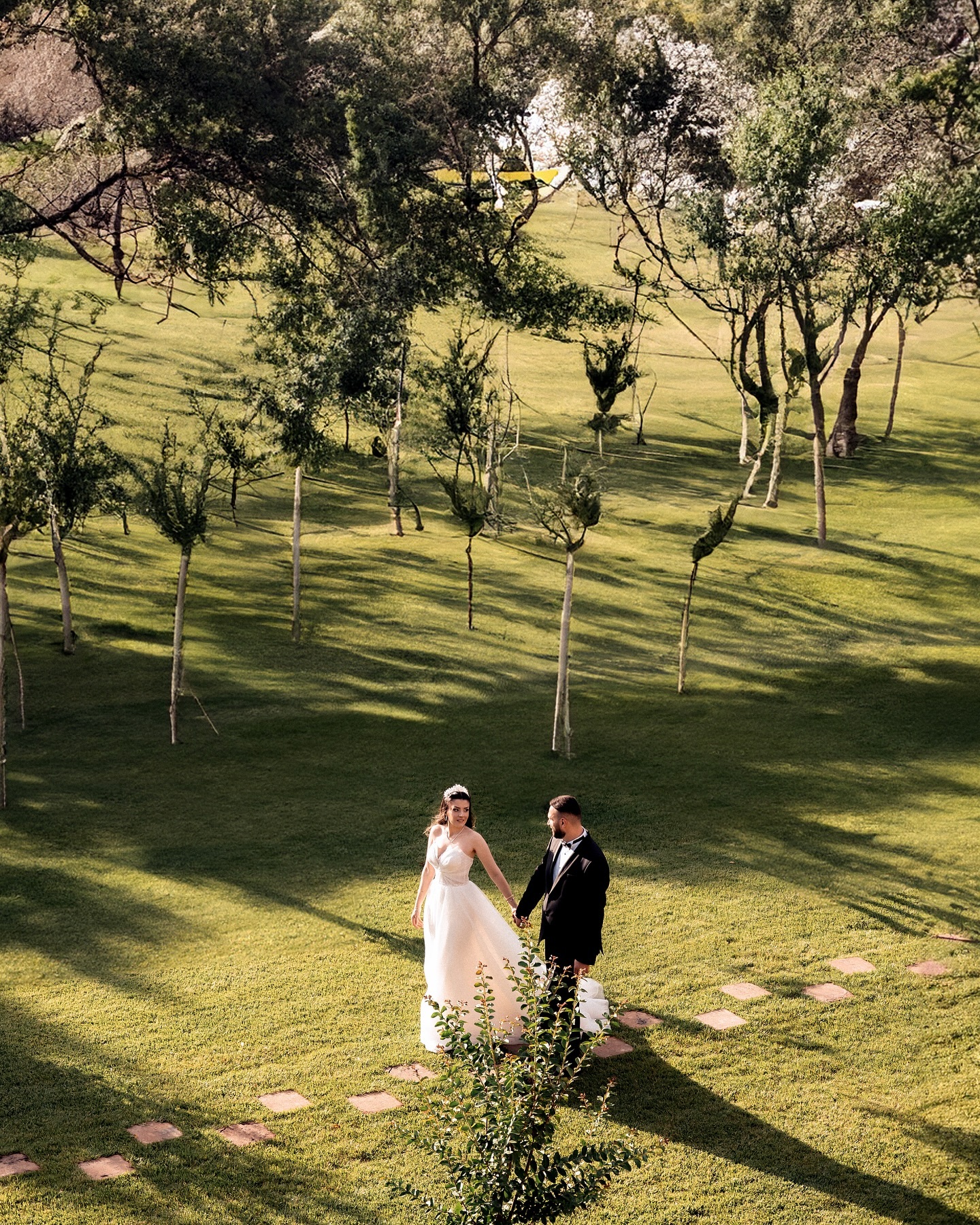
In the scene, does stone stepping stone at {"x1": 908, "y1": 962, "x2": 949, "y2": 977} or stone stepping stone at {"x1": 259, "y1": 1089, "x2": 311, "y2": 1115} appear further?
stone stepping stone at {"x1": 908, "y1": 962, "x2": 949, "y2": 977}

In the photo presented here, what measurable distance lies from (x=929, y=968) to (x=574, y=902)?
4200 millimetres

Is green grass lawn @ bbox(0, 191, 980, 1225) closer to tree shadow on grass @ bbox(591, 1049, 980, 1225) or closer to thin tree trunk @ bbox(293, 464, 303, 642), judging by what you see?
tree shadow on grass @ bbox(591, 1049, 980, 1225)

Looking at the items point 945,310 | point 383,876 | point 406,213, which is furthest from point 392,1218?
point 945,310

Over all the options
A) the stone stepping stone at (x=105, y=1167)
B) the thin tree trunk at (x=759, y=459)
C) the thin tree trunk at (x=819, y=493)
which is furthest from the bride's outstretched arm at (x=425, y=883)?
the thin tree trunk at (x=759, y=459)

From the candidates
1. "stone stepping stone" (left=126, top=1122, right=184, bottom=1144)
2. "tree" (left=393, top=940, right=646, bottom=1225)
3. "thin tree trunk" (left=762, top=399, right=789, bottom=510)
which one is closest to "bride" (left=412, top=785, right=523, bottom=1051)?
"stone stepping stone" (left=126, top=1122, right=184, bottom=1144)

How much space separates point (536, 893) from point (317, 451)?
14.9 m

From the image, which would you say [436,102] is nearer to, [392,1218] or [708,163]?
[708,163]

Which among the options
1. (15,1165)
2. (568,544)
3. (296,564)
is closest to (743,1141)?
(15,1165)

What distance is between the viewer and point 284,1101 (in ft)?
33.0

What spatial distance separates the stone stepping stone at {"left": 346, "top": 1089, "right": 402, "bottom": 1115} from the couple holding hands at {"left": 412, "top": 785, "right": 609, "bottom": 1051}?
0.56m

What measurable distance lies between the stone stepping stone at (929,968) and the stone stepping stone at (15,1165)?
773cm

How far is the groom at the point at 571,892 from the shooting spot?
10.4 metres

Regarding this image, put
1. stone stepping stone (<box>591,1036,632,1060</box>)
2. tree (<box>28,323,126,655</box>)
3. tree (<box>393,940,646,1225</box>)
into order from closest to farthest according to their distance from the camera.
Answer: tree (<box>393,940,646,1225</box>) → stone stepping stone (<box>591,1036,632,1060</box>) → tree (<box>28,323,126,655</box>)

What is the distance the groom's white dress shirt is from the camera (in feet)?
34.4
